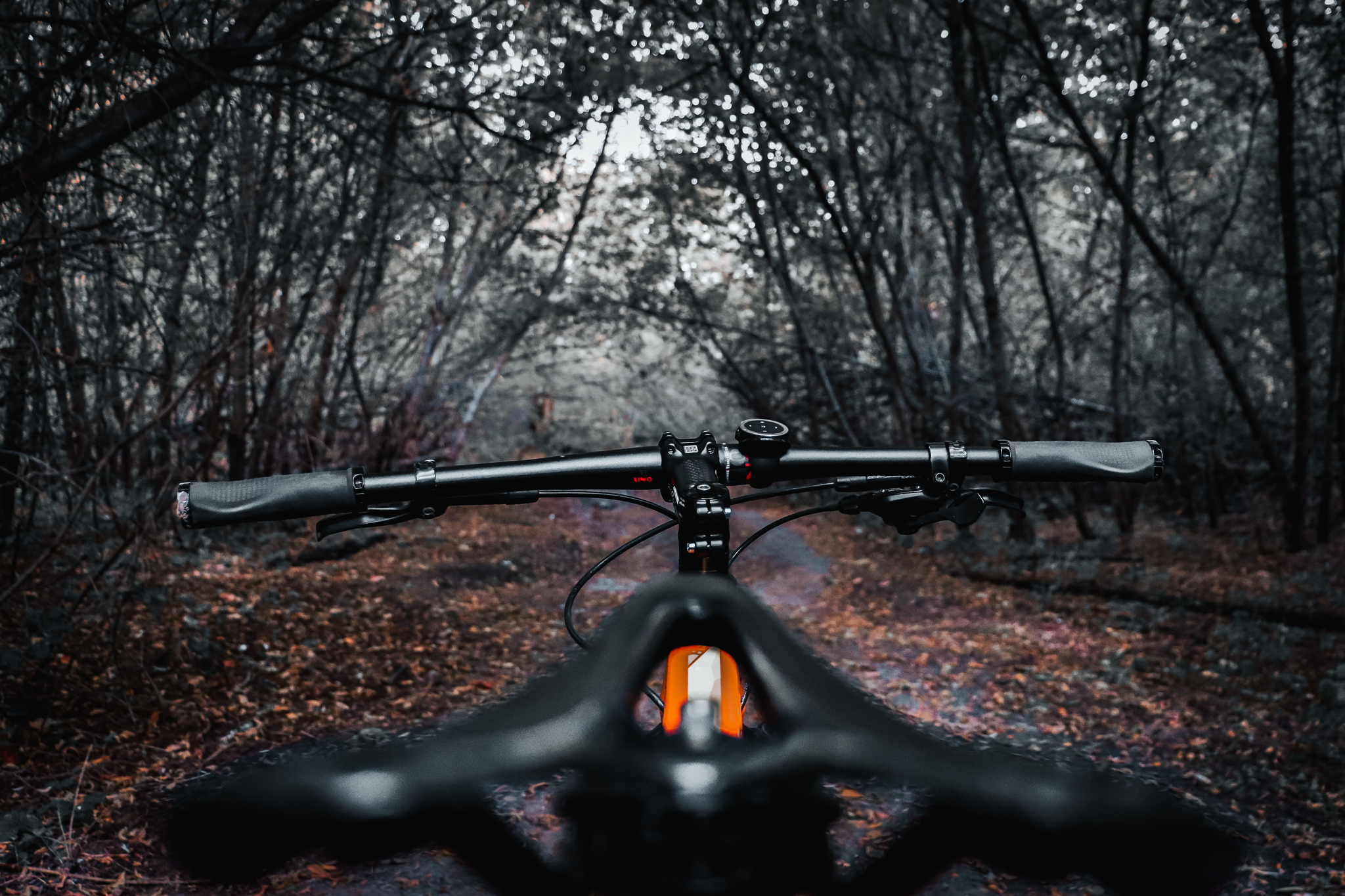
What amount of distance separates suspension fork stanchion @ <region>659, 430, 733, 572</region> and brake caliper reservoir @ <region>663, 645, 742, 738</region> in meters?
0.14

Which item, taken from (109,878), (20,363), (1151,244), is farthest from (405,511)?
(1151,244)

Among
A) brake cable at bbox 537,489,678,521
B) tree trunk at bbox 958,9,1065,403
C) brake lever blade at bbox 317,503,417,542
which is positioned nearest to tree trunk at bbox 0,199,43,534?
brake lever blade at bbox 317,503,417,542

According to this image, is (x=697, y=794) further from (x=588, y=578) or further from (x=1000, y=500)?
(x=1000, y=500)

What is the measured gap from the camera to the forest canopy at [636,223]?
4004 mm

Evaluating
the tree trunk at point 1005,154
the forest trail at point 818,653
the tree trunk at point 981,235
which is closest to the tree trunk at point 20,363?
the forest trail at point 818,653

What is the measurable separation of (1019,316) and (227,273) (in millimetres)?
15189

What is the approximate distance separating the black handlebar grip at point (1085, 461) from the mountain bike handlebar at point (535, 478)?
3.7 inches

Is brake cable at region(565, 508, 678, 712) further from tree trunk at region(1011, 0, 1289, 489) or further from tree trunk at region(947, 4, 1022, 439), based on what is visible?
tree trunk at region(947, 4, 1022, 439)

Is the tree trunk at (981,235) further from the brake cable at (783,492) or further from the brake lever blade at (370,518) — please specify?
the brake lever blade at (370,518)

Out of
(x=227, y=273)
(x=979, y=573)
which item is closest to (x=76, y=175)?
(x=227, y=273)

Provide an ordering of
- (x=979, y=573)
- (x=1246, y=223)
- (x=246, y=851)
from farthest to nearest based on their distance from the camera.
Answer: (x=1246, y=223) → (x=979, y=573) → (x=246, y=851)

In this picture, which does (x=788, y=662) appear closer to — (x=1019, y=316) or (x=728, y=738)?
(x=728, y=738)

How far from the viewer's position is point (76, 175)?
4426 millimetres

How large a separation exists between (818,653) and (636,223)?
11600 mm
